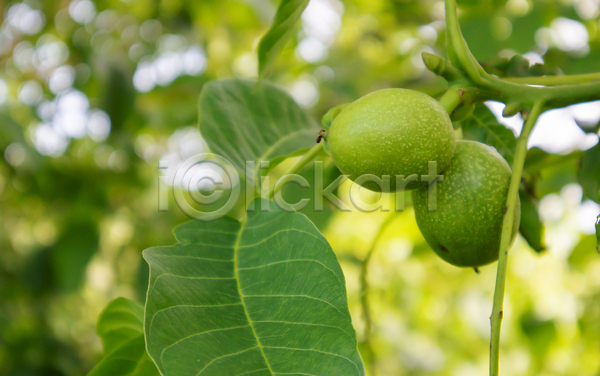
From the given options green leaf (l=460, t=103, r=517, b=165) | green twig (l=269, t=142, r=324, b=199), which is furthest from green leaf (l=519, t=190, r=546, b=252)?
green twig (l=269, t=142, r=324, b=199)

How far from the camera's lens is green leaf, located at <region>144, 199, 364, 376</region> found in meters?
0.44

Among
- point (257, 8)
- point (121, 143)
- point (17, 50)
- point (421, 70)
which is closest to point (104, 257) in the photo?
point (121, 143)

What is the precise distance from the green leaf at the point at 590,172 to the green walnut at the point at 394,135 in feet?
1.10

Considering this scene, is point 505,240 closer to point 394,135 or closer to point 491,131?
point 394,135

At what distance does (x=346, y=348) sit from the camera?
446 mm

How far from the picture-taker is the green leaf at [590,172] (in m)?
0.70

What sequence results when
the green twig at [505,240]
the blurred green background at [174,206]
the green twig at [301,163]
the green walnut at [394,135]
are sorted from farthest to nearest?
the blurred green background at [174,206]
the green twig at [301,163]
the green walnut at [394,135]
the green twig at [505,240]

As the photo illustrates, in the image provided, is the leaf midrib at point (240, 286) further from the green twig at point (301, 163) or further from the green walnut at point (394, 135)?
the green walnut at point (394, 135)

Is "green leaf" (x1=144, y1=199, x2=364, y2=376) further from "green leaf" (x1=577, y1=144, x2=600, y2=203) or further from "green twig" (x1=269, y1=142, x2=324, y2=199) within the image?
"green leaf" (x1=577, y1=144, x2=600, y2=203)

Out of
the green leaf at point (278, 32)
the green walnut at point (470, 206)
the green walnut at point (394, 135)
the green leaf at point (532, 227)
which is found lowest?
the green leaf at point (532, 227)

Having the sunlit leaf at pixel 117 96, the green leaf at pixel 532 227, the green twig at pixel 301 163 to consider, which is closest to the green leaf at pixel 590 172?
the green leaf at pixel 532 227

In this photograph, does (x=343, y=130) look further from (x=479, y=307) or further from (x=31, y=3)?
(x=31, y=3)

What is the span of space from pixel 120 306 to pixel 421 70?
174 centimetres

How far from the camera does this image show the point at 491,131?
27.4 inches
